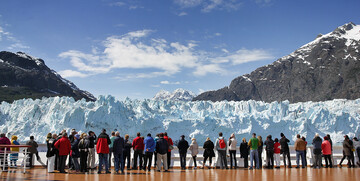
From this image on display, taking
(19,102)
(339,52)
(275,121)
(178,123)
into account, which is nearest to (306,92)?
(339,52)

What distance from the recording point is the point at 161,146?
37.2ft

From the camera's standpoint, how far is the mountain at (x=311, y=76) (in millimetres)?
117500

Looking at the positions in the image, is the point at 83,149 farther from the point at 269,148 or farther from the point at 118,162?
the point at 269,148

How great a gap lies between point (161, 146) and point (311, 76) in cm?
12981

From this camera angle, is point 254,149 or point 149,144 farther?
point 254,149

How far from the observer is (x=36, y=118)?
127 ft

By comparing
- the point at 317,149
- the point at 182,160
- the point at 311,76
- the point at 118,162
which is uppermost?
the point at 311,76

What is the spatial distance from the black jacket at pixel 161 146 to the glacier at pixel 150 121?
2558 cm

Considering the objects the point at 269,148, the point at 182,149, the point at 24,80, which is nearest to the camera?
the point at 182,149

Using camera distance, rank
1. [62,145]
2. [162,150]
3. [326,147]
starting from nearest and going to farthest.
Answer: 1. [62,145]
2. [162,150]
3. [326,147]

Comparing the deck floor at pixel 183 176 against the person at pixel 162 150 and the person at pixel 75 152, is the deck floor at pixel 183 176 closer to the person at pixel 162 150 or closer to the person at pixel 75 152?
the person at pixel 75 152

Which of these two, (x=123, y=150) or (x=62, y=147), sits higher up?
(x=62, y=147)

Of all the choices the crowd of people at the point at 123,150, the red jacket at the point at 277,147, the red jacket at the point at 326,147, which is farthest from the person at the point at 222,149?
the red jacket at the point at 326,147

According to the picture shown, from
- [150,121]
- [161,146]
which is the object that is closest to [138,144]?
[161,146]
